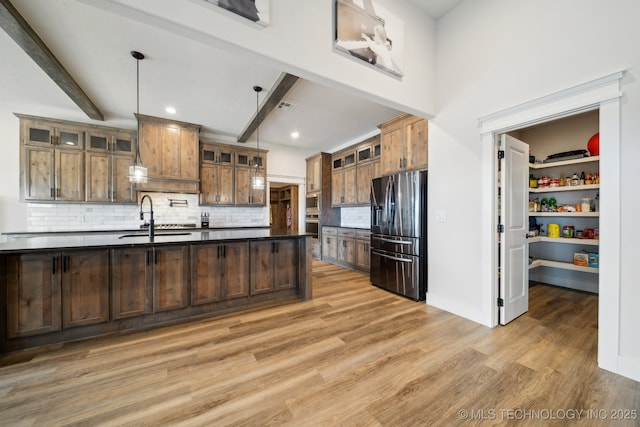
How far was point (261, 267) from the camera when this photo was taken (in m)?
3.12

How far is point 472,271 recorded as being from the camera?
269 cm

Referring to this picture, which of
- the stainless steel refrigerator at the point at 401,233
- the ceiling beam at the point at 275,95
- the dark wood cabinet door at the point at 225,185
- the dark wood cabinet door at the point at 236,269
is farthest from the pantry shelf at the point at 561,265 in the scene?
the dark wood cabinet door at the point at 225,185

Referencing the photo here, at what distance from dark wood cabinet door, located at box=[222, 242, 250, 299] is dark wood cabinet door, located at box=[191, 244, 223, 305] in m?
0.07

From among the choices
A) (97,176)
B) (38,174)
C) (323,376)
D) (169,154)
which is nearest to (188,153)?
(169,154)

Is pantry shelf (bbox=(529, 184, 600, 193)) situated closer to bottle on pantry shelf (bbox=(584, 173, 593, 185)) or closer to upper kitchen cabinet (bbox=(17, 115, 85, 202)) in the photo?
bottle on pantry shelf (bbox=(584, 173, 593, 185))

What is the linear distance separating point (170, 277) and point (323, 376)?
1.89 m

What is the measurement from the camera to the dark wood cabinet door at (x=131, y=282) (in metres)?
2.34

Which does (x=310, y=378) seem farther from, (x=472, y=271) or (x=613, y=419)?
(x=472, y=271)

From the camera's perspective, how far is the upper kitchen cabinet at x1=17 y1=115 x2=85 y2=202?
385 cm

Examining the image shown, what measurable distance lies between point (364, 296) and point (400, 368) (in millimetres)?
1608

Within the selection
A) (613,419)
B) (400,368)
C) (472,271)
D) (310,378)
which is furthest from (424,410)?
(472,271)

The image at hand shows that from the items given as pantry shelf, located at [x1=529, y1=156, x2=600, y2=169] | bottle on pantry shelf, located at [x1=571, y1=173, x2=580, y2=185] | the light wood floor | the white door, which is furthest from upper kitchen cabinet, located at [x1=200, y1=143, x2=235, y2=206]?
bottle on pantry shelf, located at [x1=571, y1=173, x2=580, y2=185]

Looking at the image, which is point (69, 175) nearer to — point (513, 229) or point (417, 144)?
point (417, 144)

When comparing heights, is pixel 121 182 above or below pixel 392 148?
below
